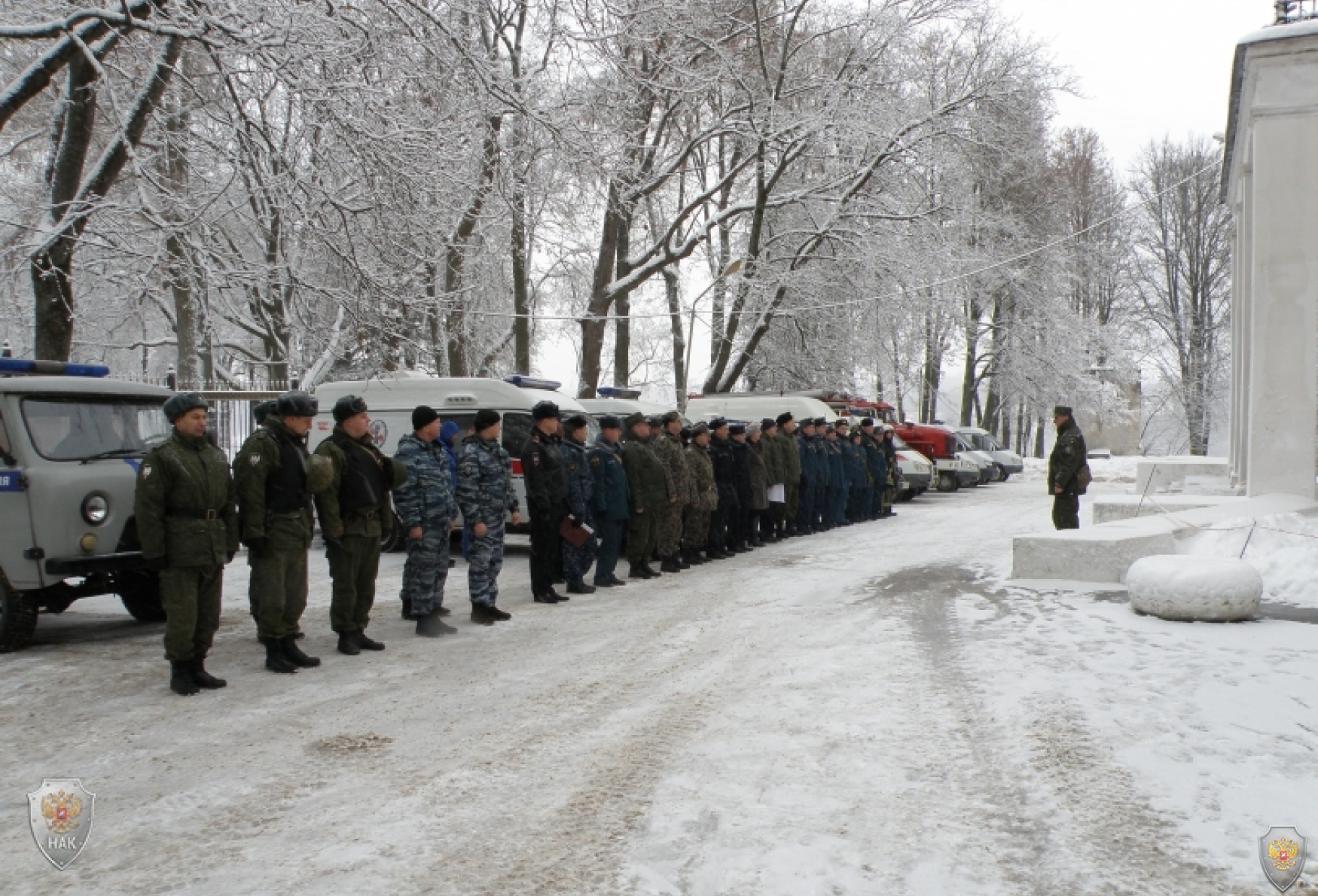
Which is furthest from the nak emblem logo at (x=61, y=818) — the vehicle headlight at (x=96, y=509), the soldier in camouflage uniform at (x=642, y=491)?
the soldier in camouflage uniform at (x=642, y=491)

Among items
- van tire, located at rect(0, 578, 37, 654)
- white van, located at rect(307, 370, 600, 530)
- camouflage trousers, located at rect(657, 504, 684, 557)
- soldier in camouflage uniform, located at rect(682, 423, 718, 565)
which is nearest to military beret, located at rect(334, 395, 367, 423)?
van tire, located at rect(0, 578, 37, 654)

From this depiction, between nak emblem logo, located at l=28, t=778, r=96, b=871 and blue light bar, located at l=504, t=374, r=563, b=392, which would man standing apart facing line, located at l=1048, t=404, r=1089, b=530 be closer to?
blue light bar, located at l=504, t=374, r=563, b=392

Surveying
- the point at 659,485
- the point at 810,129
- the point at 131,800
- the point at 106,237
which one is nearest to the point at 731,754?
the point at 131,800

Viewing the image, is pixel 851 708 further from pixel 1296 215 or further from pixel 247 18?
pixel 1296 215

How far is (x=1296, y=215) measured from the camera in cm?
1170

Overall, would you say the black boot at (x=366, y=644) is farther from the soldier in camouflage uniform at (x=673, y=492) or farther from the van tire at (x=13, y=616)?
the soldier in camouflage uniform at (x=673, y=492)

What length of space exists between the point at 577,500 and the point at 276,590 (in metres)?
4.01

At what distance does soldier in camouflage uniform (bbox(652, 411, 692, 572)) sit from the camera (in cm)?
1261

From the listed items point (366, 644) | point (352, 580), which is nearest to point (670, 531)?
point (366, 644)

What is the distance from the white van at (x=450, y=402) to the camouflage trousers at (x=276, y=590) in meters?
6.65

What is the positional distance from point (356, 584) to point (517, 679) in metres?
1.74

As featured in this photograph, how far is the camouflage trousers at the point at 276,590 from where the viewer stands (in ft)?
23.5

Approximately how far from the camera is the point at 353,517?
25.6 feet

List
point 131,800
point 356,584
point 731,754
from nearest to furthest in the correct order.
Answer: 1. point 131,800
2. point 731,754
3. point 356,584
